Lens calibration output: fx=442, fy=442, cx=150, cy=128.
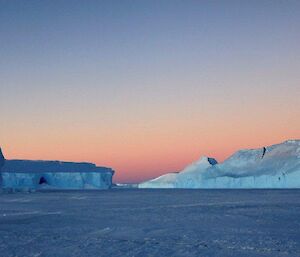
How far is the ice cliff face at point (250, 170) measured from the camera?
1706 inches

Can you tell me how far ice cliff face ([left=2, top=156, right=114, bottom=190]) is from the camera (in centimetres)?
5077

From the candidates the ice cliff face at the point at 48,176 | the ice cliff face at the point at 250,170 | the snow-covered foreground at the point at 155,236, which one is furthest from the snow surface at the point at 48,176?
the snow-covered foreground at the point at 155,236

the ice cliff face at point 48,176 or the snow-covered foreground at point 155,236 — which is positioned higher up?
the ice cliff face at point 48,176

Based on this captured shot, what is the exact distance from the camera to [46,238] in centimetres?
800

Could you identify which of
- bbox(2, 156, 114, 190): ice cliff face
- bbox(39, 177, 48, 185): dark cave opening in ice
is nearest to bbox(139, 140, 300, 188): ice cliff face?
bbox(2, 156, 114, 190): ice cliff face

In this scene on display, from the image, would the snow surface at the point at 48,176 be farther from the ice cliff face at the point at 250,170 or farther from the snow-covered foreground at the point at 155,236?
the snow-covered foreground at the point at 155,236

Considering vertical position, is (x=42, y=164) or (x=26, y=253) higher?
(x=42, y=164)

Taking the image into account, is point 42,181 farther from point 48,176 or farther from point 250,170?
point 250,170

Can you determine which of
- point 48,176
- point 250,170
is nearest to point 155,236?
point 250,170

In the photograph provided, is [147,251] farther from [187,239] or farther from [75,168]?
[75,168]

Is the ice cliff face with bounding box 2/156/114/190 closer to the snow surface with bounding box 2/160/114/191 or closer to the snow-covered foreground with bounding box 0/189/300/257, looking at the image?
the snow surface with bounding box 2/160/114/191

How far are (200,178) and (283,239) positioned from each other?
4359 centimetres

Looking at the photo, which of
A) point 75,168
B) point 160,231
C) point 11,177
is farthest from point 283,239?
point 75,168

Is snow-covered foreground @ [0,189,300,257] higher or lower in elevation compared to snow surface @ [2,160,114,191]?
lower
